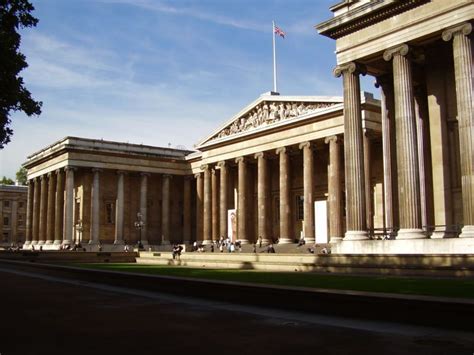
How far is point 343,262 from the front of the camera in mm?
26750

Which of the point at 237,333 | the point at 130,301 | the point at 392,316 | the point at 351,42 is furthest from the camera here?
the point at 351,42

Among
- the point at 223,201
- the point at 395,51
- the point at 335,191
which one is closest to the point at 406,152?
the point at 395,51

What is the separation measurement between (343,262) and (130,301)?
44.3 feet

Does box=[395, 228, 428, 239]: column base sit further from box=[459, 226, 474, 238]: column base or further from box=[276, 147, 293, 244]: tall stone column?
box=[276, 147, 293, 244]: tall stone column

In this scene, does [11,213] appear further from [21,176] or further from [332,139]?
[332,139]

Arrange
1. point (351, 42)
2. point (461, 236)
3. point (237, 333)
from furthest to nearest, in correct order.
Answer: point (351, 42) < point (461, 236) < point (237, 333)

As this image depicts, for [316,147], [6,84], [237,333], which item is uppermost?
[316,147]

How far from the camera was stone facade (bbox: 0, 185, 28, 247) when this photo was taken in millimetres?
112750

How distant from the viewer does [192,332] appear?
10625mm

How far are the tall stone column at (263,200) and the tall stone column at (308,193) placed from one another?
5.93 m

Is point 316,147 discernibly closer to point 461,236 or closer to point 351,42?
point 351,42

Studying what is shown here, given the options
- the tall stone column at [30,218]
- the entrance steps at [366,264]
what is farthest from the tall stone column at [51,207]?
the entrance steps at [366,264]

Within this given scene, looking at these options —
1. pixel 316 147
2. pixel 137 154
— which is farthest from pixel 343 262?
pixel 137 154

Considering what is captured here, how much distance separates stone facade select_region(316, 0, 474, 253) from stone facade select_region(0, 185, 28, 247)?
319 feet
